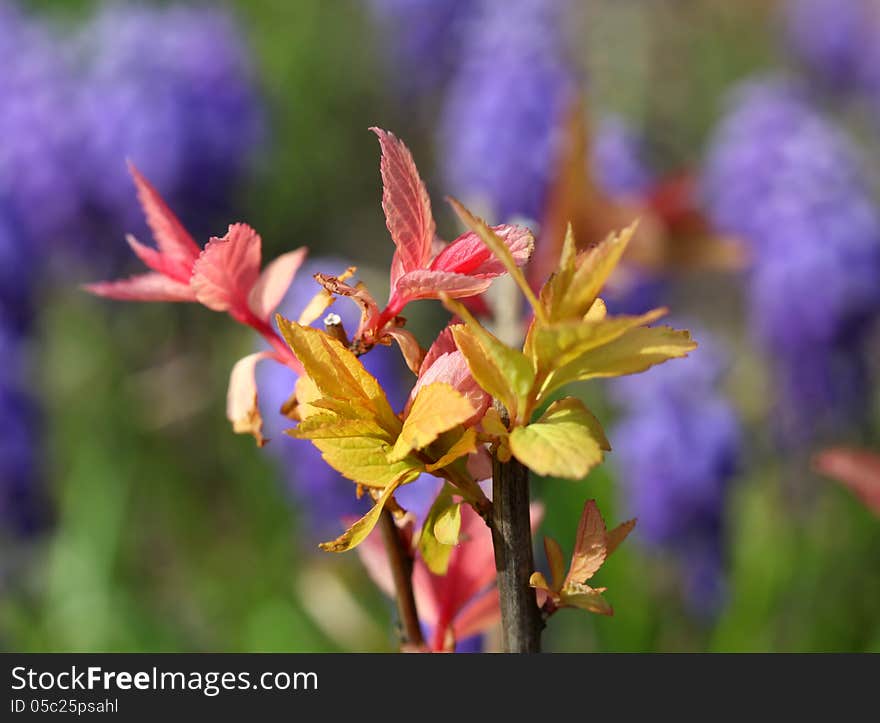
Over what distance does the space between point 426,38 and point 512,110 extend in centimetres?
135

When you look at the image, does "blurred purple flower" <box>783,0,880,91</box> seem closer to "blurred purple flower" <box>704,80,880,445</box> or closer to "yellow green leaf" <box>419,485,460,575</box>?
"blurred purple flower" <box>704,80,880,445</box>

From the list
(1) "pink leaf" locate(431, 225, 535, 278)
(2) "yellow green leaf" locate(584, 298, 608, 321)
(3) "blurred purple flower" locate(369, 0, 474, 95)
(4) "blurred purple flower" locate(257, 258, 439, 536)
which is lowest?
(2) "yellow green leaf" locate(584, 298, 608, 321)

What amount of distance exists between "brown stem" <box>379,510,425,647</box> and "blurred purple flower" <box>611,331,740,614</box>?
1018 mm

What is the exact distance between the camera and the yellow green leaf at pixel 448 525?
15.2 inches

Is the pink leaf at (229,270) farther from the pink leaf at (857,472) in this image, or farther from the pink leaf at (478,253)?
the pink leaf at (857,472)

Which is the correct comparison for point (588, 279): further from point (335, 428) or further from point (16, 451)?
point (16, 451)

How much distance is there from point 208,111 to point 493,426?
6.42ft

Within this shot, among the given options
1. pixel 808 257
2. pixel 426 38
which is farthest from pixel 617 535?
pixel 426 38

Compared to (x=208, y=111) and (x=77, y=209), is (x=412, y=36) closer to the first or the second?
(x=208, y=111)

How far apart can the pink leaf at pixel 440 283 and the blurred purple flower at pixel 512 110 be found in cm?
127

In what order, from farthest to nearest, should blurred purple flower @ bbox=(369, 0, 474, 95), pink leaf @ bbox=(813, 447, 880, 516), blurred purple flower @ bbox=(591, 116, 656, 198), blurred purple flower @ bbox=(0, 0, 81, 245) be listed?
blurred purple flower @ bbox=(369, 0, 474, 95) < blurred purple flower @ bbox=(0, 0, 81, 245) < blurred purple flower @ bbox=(591, 116, 656, 198) < pink leaf @ bbox=(813, 447, 880, 516)

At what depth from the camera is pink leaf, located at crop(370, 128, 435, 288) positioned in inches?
14.8

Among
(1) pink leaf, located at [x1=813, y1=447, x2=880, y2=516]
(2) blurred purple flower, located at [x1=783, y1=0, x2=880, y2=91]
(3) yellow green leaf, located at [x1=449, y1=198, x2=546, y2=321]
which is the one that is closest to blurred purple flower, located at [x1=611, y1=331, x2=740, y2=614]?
(1) pink leaf, located at [x1=813, y1=447, x2=880, y2=516]

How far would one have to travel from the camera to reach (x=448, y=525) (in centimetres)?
39
